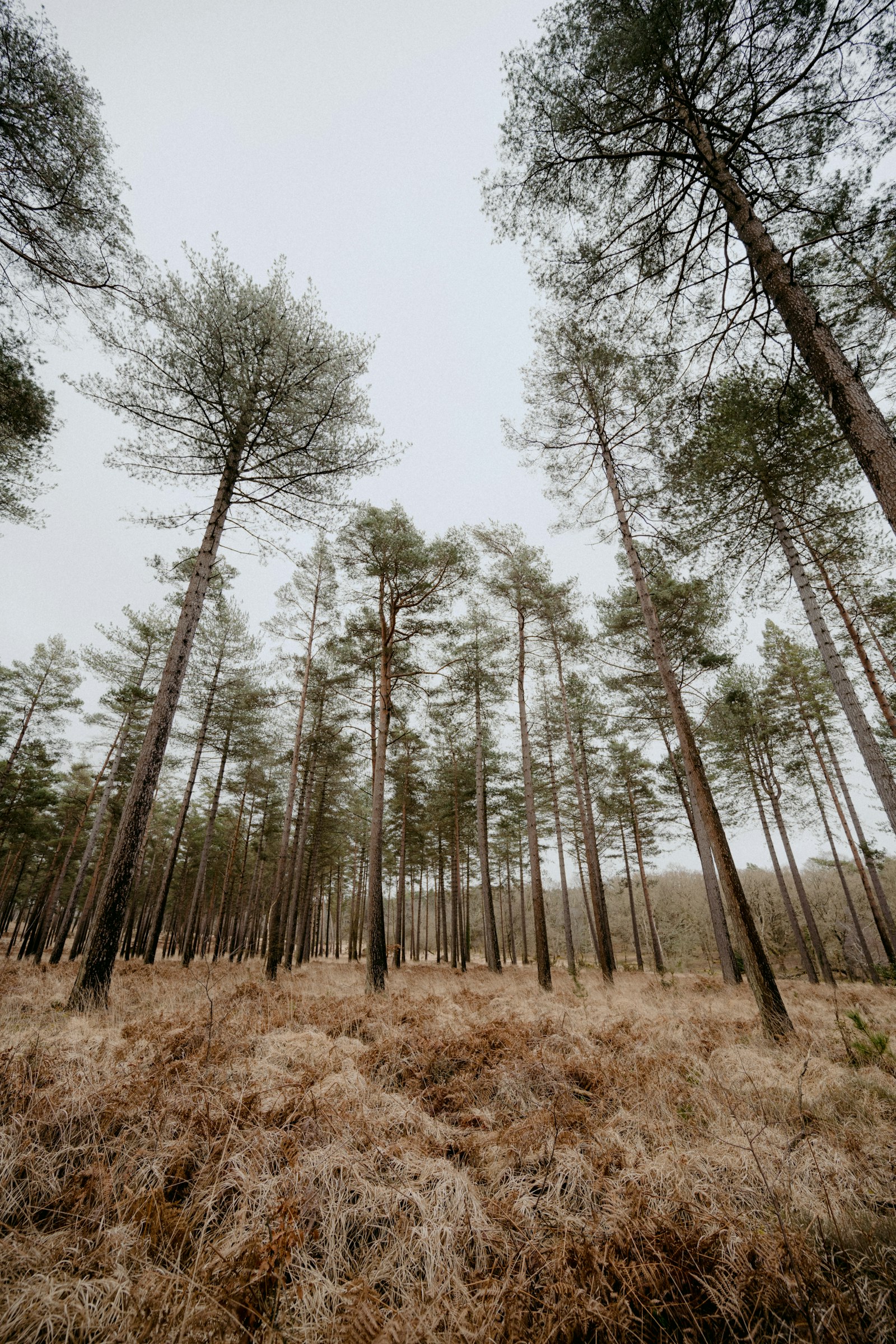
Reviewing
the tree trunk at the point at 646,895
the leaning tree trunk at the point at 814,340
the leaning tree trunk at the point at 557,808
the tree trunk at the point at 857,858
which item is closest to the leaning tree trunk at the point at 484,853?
the leaning tree trunk at the point at 557,808

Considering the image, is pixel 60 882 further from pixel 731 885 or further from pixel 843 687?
pixel 843 687

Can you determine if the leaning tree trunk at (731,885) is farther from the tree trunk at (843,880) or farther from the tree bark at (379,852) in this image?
the tree trunk at (843,880)

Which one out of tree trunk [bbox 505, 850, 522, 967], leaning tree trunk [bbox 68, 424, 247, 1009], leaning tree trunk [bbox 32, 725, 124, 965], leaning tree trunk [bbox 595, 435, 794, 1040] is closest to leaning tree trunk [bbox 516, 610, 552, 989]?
leaning tree trunk [bbox 595, 435, 794, 1040]

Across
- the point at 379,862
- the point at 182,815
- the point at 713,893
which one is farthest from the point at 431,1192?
the point at 182,815

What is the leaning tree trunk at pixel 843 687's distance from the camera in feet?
27.0

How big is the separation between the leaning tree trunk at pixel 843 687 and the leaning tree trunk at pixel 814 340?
315 centimetres

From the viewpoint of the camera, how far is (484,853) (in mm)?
15352

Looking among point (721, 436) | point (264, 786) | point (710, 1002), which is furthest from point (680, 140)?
point (264, 786)

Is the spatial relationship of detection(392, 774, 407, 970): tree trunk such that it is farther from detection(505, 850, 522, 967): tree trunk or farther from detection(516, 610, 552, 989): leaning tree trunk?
detection(505, 850, 522, 967): tree trunk

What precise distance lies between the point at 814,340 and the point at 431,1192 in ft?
23.5

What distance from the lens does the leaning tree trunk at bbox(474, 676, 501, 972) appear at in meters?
14.8

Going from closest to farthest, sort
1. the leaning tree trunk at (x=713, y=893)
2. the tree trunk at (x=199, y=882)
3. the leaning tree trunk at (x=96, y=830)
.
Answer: the leaning tree trunk at (x=713, y=893), the tree trunk at (x=199, y=882), the leaning tree trunk at (x=96, y=830)

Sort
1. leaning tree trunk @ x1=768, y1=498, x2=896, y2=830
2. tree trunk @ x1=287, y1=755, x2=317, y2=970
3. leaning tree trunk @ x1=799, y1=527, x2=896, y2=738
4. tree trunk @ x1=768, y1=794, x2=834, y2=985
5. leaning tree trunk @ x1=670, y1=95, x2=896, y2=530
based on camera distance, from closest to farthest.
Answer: leaning tree trunk @ x1=670, y1=95, x2=896, y2=530
leaning tree trunk @ x1=768, y1=498, x2=896, y2=830
leaning tree trunk @ x1=799, y1=527, x2=896, y2=738
tree trunk @ x1=768, y1=794, x2=834, y2=985
tree trunk @ x1=287, y1=755, x2=317, y2=970

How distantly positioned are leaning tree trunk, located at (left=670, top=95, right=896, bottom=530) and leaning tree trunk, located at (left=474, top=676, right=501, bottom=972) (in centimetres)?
1300
